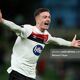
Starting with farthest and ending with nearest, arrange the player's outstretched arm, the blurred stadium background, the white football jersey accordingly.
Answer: the blurred stadium background → the white football jersey → the player's outstretched arm

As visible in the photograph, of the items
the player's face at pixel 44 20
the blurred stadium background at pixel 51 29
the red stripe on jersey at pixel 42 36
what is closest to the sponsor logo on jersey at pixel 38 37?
the red stripe on jersey at pixel 42 36

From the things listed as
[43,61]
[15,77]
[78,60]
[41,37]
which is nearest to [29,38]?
[41,37]

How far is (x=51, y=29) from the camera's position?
11.3 meters

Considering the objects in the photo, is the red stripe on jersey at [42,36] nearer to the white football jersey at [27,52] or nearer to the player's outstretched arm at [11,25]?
the white football jersey at [27,52]

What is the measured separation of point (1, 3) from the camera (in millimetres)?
13734

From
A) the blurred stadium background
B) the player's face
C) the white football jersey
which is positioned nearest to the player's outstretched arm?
the white football jersey

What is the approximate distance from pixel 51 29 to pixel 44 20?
18.9ft

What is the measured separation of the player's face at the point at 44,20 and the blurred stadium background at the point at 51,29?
375cm

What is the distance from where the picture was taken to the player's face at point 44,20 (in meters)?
5.50

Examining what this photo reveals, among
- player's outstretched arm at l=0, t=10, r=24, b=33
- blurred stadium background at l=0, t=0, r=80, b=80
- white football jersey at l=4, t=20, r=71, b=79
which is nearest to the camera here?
→ player's outstretched arm at l=0, t=10, r=24, b=33

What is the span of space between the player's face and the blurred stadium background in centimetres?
375

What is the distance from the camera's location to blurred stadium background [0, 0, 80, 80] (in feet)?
32.5

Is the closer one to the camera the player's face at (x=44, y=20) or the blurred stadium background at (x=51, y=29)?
the player's face at (x=44, y=20)

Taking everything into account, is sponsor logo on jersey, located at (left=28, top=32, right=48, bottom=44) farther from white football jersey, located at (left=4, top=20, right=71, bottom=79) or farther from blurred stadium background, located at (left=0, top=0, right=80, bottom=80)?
blurred stadium background, located at (left=0, top=0, right=80, bottom=80)
